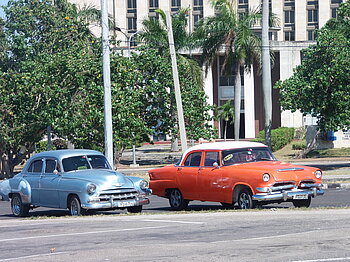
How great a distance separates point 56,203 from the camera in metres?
17.9

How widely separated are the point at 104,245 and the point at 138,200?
6.01 m

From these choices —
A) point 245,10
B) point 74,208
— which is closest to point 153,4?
point 245,10

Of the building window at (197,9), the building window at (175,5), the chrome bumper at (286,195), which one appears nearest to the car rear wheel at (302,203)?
the chrome bumper at (286,195)

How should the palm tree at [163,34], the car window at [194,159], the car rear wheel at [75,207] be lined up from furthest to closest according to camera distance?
1. the palm tree at [163,34]
2. the car window at [194,159]
3. the car rear wheel at [75,207]

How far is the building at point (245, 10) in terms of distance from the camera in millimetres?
78938

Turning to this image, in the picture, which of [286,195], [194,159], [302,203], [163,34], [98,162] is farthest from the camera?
[163,34]

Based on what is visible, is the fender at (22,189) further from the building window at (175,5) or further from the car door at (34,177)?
the building window at (175,5)

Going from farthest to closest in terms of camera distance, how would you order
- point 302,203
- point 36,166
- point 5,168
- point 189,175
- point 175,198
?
point 5,168 < point 175,198 < point 36,166 < point 189,175 < point 302,203

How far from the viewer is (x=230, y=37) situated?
49.3m

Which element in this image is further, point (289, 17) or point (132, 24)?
point (132, 24)

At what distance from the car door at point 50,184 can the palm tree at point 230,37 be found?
102ft

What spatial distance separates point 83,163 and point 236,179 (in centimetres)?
389

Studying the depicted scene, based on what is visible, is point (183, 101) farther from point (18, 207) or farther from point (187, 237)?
point (187, 237)

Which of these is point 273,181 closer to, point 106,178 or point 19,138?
point 106,178
